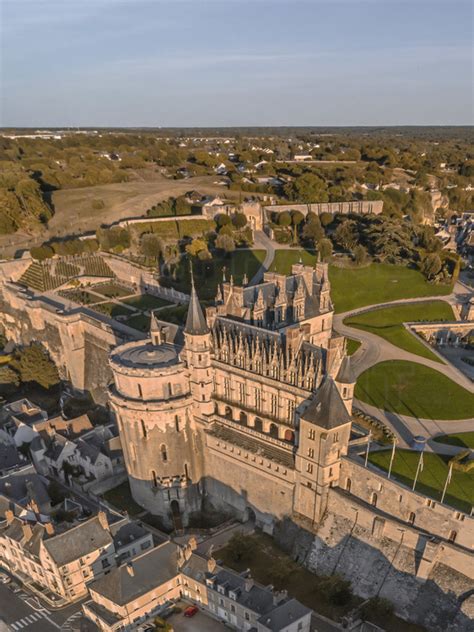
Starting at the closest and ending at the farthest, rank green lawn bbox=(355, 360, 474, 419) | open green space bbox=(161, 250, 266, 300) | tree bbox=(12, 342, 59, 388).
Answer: green lawn bbox=(355, 360, 474, 419) → tree bbox=(12, 342, 59, 388) → open green space bbox=(161, 250, 266, 300)

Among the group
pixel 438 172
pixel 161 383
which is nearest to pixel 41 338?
pixel 161 383

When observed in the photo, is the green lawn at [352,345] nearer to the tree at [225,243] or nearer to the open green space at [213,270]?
the open green space at [213,270]

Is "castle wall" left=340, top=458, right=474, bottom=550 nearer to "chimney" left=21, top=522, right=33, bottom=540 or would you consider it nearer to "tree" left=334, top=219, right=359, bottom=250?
"chimney" left=21, top=522, right=33, bottom=540

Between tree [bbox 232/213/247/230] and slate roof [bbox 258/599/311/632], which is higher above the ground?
tree [bbox 232/213/247/230]

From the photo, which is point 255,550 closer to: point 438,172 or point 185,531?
point 185,531

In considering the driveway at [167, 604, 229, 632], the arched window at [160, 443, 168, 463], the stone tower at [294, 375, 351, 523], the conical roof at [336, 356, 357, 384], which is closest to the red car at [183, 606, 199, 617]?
the driveway at [167, 604, 229, 632]

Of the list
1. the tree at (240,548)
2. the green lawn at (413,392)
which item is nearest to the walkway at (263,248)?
the green lawn at (413,392)

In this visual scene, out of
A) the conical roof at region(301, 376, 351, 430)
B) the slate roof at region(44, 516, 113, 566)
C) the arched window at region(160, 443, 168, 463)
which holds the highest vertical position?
the conical roof at region(301, 376, 351, 430)
